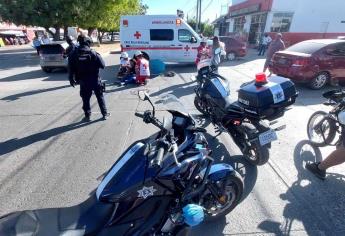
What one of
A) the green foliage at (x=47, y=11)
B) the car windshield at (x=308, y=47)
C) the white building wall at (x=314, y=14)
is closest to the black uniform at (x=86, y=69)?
the car windshield at (x=308, y=47)

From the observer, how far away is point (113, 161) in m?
4.19

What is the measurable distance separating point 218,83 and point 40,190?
3.32 metres

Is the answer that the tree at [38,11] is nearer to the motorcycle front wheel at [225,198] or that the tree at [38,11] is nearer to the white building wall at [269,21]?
the white building wall at [269,21]

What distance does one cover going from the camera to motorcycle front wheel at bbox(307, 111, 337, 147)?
4.34m

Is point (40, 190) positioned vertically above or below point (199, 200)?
below

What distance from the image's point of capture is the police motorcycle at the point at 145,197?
1.84 metres

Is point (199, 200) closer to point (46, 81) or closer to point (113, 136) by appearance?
point (113, 136)

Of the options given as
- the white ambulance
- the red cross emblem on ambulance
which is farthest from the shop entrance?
the red cross emblem on ambulance

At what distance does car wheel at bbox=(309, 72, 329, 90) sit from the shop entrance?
16.8m

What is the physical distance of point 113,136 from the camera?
518cm

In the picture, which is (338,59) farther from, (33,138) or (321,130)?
(33,138)

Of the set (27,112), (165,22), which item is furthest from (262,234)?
(165,22)

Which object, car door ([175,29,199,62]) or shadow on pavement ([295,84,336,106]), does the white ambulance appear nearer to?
car door ([175,29,199,62])

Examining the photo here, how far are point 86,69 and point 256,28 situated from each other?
81.6 ft
